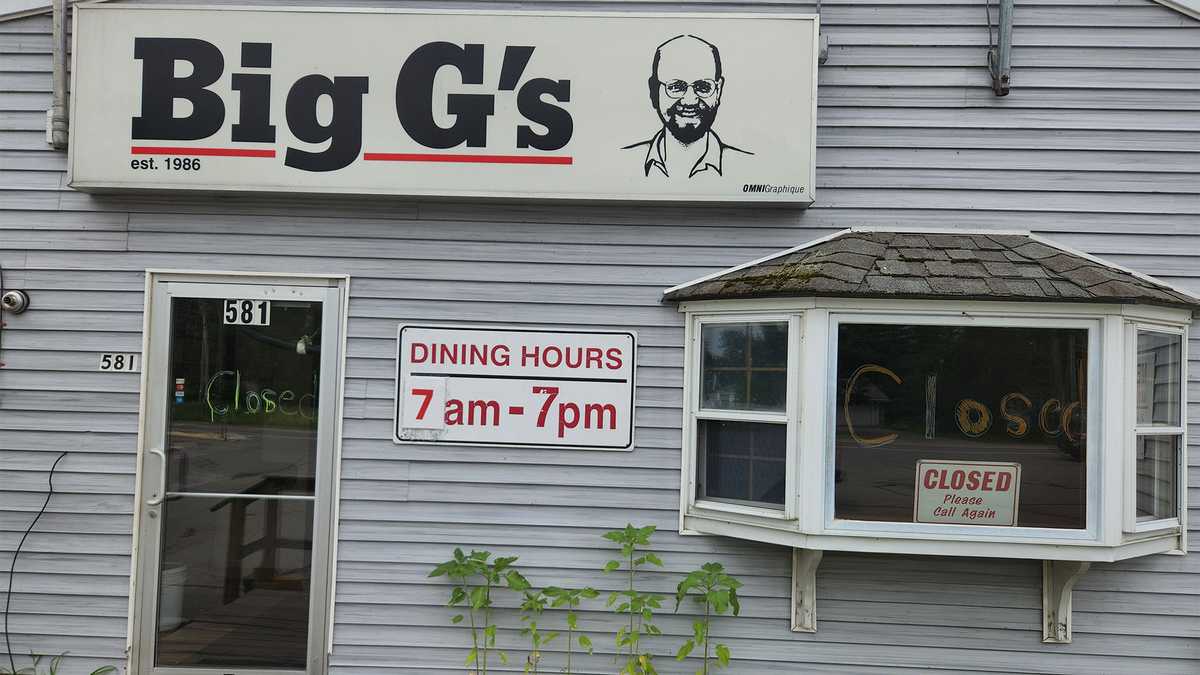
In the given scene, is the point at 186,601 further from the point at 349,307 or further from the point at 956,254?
the point at 956,254

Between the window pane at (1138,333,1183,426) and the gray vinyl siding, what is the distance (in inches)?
6.8

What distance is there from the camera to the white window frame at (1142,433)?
4.20 meters

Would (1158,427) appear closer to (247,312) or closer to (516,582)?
(516,582)

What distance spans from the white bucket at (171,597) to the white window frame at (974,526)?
3.57 m

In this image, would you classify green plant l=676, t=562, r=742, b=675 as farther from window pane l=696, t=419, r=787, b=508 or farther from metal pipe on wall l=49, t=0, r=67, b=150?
metal pipe on wall l=49, t=0, r=67, b=150

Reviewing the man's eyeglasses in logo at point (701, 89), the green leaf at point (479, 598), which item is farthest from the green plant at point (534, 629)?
the man's eyeglasses in logo at point (701, 89)

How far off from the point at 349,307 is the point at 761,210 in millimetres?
2400

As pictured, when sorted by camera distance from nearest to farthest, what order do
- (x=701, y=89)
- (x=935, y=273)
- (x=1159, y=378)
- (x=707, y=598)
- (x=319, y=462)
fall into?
(x=935, y=273), (x=707, y=598), (x=1159, y=378), (x=701, y=89), (x=319, y=462)

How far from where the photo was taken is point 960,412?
14.0 ft

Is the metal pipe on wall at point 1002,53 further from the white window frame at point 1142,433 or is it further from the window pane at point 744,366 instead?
the window pane at point 744,366

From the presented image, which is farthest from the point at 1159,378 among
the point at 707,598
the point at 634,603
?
the point at 634,603

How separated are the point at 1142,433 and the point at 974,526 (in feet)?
3.34

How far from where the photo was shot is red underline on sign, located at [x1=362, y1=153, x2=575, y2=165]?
4.58 meters

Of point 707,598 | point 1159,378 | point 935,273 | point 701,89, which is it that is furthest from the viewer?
point 701,89
